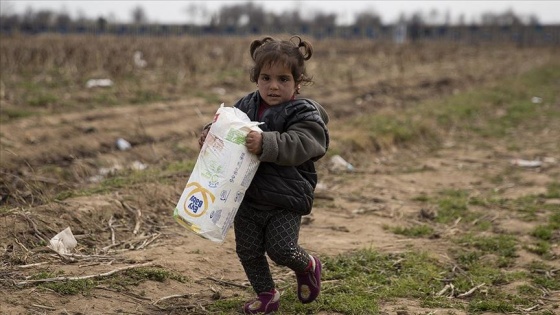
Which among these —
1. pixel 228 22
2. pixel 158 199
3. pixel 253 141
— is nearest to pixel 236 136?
pixel 253 141

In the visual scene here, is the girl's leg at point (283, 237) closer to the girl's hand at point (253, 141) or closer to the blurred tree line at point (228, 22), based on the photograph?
the girl's hand at point (253, 141)

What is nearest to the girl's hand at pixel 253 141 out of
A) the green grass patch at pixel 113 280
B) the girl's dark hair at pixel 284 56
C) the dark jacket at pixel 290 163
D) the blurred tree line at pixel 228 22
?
the dark jacket at pixel 290 163

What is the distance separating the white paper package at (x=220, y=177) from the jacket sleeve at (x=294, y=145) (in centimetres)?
9

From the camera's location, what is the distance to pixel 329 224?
6195 millimetres

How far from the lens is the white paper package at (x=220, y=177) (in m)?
3.55

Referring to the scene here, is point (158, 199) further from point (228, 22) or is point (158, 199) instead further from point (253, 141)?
point (228, 22)

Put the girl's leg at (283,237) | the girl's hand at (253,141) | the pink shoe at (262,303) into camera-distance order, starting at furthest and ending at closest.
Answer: the pink shoe at (262,303)
the girl's leg at (283,237)
the girl's hand at (253,141)

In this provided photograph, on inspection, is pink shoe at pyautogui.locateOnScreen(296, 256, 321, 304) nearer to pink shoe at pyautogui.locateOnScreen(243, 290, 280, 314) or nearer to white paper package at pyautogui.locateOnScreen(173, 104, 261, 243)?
pink shoe at pyautogui.locateOnScreen(243, 290, 280, 314)

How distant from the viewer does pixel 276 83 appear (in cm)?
369

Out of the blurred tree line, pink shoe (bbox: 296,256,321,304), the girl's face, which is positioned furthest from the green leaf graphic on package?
the blurred tree line

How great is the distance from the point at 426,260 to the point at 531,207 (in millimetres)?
2143

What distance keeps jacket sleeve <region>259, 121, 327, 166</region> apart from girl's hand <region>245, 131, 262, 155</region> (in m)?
0.02

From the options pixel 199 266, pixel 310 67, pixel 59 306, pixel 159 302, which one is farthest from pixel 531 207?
pixel 310 67

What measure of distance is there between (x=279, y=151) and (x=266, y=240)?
1.77 feet
